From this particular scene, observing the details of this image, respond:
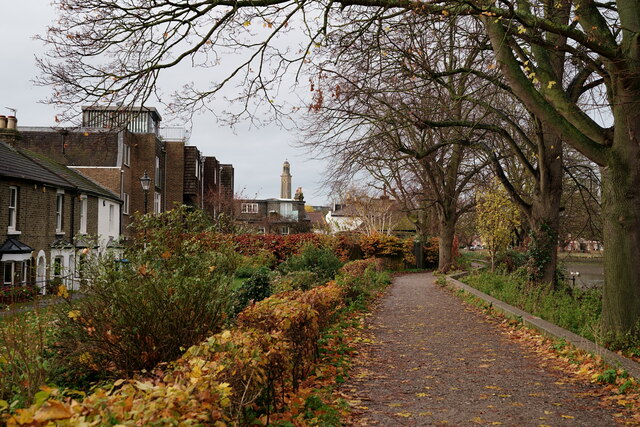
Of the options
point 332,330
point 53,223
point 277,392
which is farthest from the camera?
point 53,223

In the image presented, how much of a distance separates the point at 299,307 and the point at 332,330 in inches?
134

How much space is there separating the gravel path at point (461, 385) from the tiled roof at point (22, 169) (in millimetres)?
15227

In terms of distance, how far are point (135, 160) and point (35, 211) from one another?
16.1m

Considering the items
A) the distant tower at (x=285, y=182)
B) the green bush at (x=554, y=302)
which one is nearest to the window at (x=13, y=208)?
the green bush at (x=554, y=302)

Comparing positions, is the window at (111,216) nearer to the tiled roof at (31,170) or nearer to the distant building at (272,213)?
the tiled roof at (31,170)

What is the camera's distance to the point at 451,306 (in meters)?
15.1

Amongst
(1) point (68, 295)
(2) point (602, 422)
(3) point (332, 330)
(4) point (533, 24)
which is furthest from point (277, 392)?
(4) point (533, 24)

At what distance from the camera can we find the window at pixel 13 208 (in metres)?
19.7

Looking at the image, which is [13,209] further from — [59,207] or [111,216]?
[111,216]

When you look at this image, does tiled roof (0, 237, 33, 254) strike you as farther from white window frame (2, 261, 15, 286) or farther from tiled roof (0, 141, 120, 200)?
tiled roof (0, 141, 120, 200)

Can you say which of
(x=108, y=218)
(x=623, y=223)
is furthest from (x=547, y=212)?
(x=108, y=218)

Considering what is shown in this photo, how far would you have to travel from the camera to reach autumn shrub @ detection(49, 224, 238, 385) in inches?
228

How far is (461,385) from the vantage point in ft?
21.5

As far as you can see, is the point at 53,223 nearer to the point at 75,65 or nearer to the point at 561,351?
the point at 75,65
